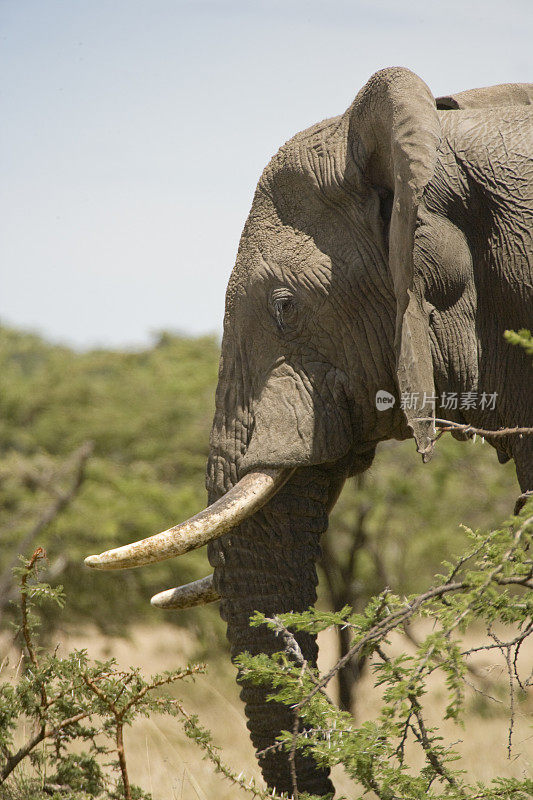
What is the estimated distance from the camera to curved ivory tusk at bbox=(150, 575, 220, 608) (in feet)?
11.7

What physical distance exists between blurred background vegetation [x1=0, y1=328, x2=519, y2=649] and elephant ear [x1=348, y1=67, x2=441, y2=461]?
13.7ft

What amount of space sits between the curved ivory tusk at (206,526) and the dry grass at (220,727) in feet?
2.86

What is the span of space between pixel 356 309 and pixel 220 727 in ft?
13.1

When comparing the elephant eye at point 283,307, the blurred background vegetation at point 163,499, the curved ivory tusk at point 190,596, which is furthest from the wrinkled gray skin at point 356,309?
the blurred background vegetation at point 163,499

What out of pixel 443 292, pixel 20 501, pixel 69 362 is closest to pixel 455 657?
pixel 443 292

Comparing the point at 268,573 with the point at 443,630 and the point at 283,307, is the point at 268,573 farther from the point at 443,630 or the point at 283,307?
the point at 443,630

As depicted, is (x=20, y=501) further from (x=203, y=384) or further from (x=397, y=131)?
(x=397, y=131)

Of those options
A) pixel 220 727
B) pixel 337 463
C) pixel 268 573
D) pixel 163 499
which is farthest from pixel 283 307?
pixel 163 499

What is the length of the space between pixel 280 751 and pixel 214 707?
3750 millimetres

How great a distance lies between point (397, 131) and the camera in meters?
2.85

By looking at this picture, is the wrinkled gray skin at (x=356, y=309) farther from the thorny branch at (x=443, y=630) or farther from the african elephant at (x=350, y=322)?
the thorny branch at (x=443, y=630)

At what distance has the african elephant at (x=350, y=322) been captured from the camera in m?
2.81

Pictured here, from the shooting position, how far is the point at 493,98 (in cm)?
320

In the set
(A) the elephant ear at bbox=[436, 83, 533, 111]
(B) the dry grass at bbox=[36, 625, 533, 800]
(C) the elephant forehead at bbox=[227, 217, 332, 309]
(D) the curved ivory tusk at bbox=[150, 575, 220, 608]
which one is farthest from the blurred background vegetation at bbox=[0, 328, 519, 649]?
(A) the elephant ear at bbox=[436, 83, 533, 111]
